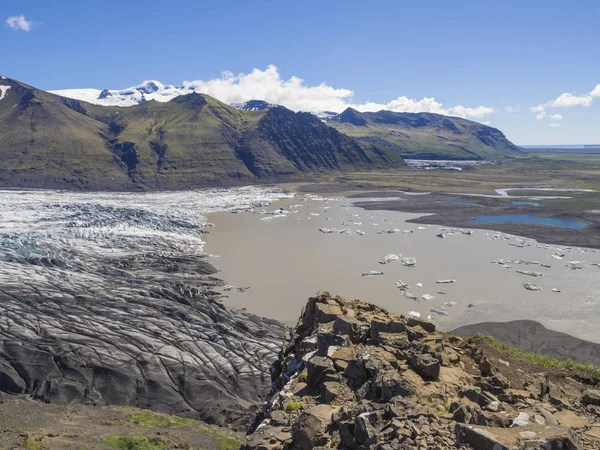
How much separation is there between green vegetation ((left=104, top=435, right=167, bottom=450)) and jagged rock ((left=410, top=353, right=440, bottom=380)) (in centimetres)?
1437

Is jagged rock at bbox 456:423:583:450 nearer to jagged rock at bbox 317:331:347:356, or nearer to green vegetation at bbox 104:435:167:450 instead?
jagged rock at bbox 317:331:347:356

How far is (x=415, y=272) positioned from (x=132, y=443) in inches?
1568

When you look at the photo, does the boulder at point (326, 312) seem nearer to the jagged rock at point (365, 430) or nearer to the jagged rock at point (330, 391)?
the jagged rock at point (330, 391)

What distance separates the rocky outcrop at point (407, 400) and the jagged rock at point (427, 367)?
31 mm

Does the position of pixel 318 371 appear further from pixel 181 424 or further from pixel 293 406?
pixel 181 424

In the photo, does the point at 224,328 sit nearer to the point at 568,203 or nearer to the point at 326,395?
the point at 326,395

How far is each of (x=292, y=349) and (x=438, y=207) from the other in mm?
91959

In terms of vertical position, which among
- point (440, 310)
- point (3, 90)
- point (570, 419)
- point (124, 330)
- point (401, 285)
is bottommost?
point (440, 310)

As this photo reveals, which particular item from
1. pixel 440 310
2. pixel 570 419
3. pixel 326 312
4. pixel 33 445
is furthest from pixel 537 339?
pixel 33 445

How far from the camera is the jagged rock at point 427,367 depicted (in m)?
13.2

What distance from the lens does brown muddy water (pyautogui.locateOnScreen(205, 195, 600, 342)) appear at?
4216 cm

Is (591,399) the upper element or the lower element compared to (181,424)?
upper

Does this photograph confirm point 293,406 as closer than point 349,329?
Yes

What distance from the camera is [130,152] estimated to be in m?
162
